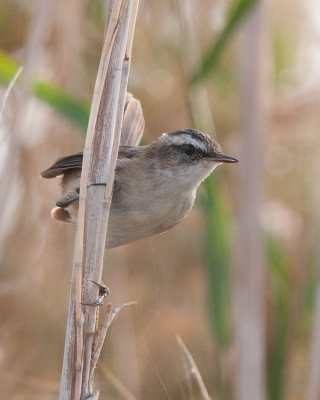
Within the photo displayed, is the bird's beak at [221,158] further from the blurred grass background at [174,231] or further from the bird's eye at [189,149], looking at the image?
the blurred grass background at [174,231]

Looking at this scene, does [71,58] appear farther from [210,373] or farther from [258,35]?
[210,373]

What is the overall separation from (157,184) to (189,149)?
0.17 meters

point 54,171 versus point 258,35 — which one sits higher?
point 258,35

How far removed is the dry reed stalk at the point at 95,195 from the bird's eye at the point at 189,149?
0.61m

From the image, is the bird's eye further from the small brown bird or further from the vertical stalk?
the vertical stalk

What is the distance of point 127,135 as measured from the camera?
2.55 meters

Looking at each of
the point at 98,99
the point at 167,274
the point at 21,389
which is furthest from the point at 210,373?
the point at 98,99

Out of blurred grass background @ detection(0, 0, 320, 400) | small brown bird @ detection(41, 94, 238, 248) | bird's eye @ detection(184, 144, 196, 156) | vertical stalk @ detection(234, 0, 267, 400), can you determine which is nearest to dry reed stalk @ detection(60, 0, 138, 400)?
small brown bird @ detection(41, 94, 238, 248)

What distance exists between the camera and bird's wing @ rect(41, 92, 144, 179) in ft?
7.77

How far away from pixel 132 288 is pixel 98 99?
2052 mm

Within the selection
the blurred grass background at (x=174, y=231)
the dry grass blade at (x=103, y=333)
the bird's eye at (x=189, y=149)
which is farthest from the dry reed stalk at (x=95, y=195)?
the blurred grass background at (x=174, y=231)

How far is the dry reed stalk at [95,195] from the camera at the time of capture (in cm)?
155

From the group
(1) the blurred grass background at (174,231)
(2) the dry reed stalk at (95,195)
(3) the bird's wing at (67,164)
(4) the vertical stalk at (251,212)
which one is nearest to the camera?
(2) the dry reed stalk at (95,195)

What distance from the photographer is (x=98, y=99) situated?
61.0 inches
